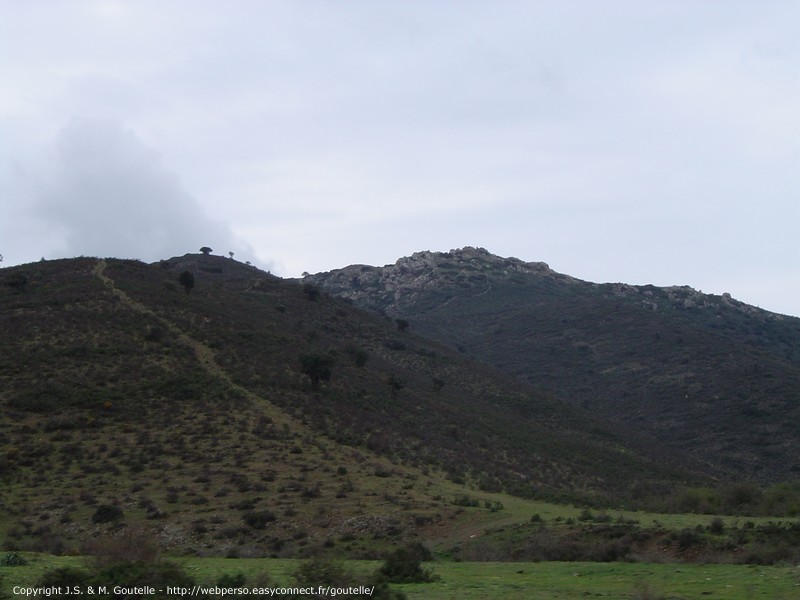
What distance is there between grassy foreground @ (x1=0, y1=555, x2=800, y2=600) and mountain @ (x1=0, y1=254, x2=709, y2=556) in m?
6.03

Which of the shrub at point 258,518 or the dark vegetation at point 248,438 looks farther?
the dark vegetation at point 248,438

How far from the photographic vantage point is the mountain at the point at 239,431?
89.0ft

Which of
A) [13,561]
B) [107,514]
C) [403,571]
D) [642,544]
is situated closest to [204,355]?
[107,514]

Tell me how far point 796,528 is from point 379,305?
116 m

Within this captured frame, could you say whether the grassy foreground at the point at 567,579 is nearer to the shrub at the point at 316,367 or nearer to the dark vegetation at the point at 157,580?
the dark vegetation at the point at 157,580

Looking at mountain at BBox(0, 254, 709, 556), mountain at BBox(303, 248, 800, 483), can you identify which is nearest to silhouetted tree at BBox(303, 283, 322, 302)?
mountain at BBox(0, 254, 709, 556)

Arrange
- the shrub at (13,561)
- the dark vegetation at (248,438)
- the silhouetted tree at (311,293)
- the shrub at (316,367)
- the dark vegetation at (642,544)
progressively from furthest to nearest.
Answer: the silhouetted tree at (311,293)
the shrub at (316,367)
the dark vegetation at (248,438)
the dark vegetation at (642,544)
the shrub at (13,561)

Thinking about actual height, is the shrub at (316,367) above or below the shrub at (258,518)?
above

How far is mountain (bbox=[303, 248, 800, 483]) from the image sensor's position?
6812 cm

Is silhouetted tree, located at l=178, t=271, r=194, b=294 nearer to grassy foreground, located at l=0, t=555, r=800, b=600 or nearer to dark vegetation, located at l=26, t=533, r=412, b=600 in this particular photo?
grassy foreground, located at l=0, t=555, r=800, b=600

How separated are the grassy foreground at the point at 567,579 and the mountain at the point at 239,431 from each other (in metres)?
6.03

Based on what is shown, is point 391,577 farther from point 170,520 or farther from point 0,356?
point 0,356

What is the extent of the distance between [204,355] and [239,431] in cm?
1153

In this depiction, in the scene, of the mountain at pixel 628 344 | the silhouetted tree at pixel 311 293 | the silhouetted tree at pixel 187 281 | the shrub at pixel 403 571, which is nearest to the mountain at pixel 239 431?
the silhouetted tree at pixel 187 281
